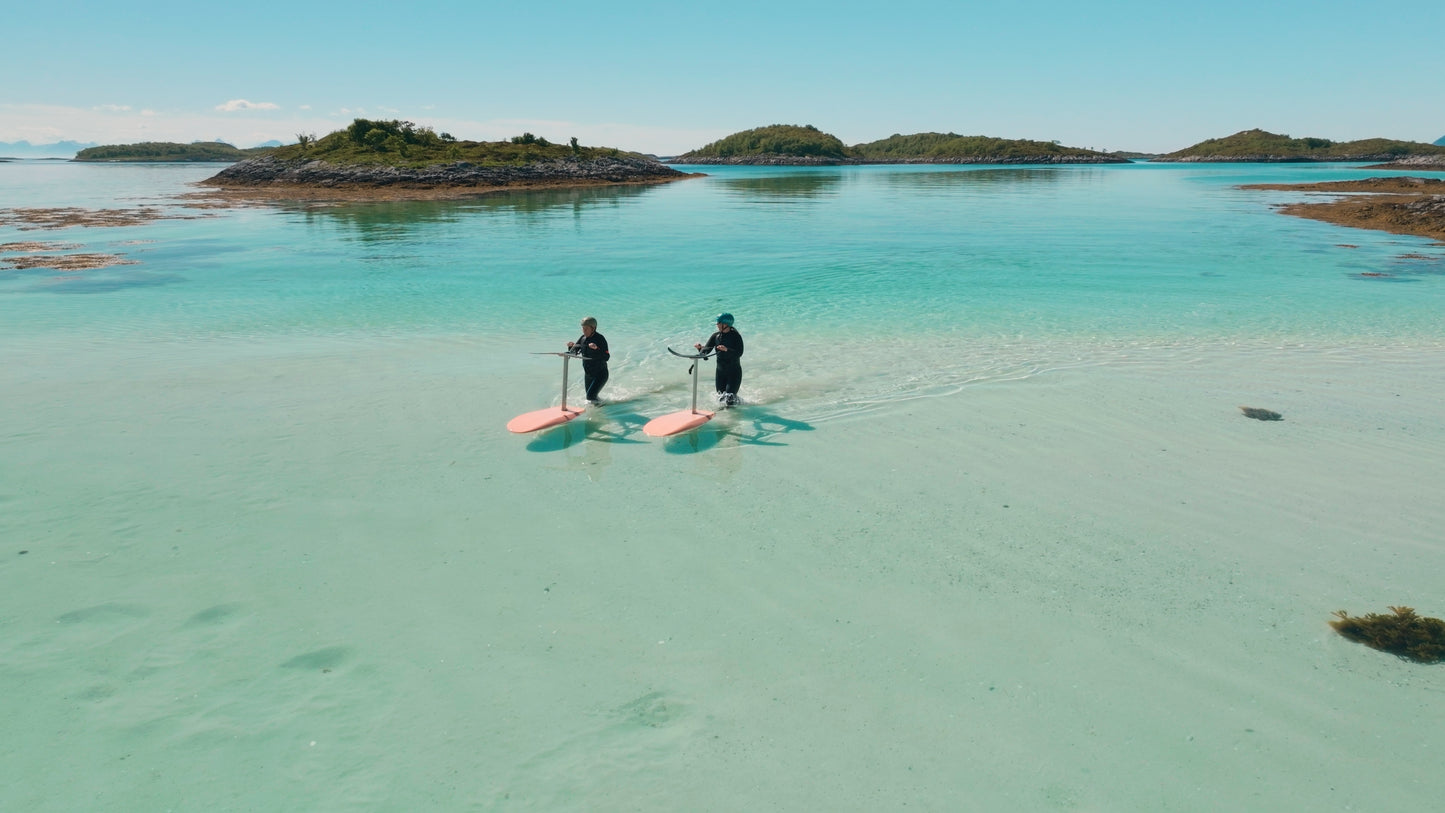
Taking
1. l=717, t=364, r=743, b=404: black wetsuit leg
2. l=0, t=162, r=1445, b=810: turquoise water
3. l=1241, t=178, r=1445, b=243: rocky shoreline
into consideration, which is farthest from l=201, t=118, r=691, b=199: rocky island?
l=1241, t=178, r=1445, b=243: rocky shoreline

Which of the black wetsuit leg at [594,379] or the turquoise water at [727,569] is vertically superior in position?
the black wetsuit leg at [594,379]

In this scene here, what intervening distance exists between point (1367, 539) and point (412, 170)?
85451 mm

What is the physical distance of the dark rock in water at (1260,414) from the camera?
13102 millimetres

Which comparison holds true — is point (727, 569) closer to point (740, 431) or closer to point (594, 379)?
point (740, 431)

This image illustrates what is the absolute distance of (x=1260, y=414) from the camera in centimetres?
1323

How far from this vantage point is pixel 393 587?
823 centimetres

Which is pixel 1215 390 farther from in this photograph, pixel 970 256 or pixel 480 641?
pixel 970 256

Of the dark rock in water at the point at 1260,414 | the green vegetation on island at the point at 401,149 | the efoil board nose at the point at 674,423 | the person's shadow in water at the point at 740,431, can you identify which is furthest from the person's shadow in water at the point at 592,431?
the green vegetation on island at the point at 401,149

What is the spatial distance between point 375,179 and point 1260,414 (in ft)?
270

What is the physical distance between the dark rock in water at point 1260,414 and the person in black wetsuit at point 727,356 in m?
8.88

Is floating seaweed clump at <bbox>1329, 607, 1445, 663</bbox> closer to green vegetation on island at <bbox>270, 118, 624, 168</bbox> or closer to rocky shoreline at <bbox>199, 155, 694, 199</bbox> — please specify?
rocky shoreline at <bbox>199, 155, 694, 199</bbox>

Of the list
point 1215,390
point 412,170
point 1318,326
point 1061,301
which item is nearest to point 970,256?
point 1061,301

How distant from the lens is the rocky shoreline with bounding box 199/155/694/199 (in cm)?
7444

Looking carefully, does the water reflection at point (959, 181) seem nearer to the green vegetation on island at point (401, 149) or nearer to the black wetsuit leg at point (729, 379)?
the green vegetation on island at point (401, 149)
